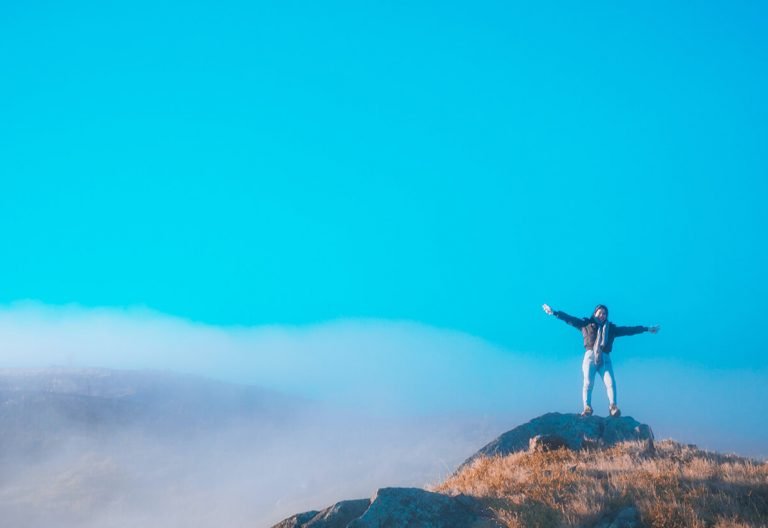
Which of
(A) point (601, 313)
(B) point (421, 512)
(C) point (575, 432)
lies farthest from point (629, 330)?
(B) point (421, 512)

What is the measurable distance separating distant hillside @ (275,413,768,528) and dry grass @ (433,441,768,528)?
0.02 metres

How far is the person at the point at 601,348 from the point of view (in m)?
16.5

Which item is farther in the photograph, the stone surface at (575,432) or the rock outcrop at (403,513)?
the stone surface at (575,432)

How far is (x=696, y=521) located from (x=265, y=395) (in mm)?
107395

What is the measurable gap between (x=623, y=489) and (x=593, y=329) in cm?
719

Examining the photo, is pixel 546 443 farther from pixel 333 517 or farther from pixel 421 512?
pixel 333 517

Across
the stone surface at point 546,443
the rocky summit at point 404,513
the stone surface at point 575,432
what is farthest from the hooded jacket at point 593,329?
the rocky summit at point 404,513

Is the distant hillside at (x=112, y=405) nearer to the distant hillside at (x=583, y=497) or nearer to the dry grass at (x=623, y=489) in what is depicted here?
the distant hillside at (x=583, y=497)

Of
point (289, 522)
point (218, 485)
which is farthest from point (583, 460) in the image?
point (218, 485)

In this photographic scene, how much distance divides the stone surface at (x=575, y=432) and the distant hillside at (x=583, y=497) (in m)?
1.22

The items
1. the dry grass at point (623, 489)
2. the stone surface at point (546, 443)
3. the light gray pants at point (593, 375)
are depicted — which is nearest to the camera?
the dry grass at point (623, 489)

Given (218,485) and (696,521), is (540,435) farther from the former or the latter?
(218,485)

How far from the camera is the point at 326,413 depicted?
10194cm

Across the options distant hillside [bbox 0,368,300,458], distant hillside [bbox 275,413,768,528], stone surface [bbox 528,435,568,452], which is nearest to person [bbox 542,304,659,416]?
stone surface [bbox 528,435,568,452]
